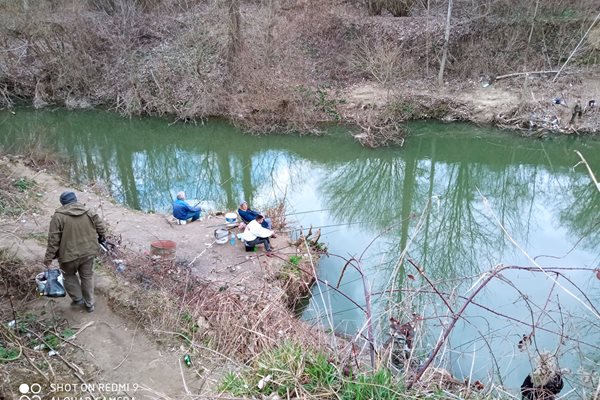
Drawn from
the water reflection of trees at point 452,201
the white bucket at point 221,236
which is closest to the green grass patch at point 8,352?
the white bucket at point 221,236

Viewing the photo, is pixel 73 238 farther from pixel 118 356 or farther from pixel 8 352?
pixel 118 356

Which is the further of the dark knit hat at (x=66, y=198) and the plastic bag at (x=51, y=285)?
the plastic bag at (x=51, y=285)

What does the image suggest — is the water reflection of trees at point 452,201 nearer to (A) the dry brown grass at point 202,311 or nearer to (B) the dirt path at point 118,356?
(A) the dry brown grass at point 202,311

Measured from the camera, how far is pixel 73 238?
5.70 metres

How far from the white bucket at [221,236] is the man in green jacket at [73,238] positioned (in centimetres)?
338

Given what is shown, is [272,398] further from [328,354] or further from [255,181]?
[255,181]

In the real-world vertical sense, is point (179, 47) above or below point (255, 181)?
above

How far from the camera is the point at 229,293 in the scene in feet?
22.9

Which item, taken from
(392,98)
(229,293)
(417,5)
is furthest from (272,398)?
(417,5)

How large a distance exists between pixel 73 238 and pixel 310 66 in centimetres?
1607

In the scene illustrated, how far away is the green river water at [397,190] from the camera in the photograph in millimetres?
9141

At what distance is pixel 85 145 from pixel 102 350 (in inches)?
511

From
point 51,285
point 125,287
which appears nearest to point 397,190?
point 125,287

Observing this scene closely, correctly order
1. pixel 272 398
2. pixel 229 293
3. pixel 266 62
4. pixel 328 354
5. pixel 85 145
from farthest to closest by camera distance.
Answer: pixel 266 62
pixel 85 145
pixel 229 293
pixel 328 354
pixel 272 398
